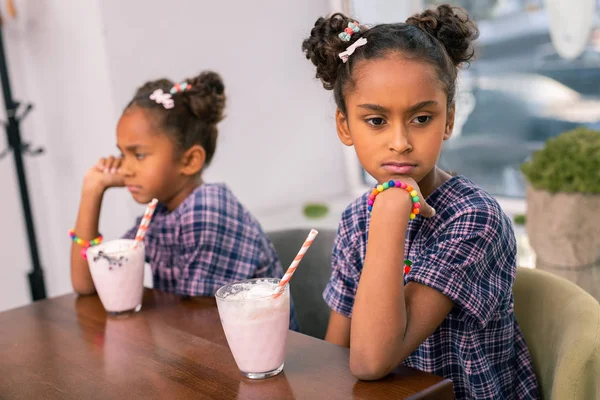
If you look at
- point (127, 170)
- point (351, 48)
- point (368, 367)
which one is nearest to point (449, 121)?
point (351, 48)

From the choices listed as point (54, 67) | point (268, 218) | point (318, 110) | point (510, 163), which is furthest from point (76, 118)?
point (510, 163)

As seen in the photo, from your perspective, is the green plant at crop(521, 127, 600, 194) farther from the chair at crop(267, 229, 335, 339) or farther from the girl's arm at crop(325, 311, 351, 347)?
the girl's arm at crop(325, 311, 351, 347)

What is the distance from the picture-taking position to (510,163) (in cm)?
323

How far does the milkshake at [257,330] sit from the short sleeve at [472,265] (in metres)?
0.22

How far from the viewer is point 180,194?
1760 millimetres

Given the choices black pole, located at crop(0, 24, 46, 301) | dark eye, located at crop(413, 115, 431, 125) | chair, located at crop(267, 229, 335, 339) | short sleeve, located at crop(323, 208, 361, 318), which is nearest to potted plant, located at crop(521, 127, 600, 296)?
chair, located at crop(267, 229, 335, 339)

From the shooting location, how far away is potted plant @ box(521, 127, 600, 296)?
251 cm

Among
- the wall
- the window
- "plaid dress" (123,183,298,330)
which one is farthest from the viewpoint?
the window

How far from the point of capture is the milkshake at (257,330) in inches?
36.6

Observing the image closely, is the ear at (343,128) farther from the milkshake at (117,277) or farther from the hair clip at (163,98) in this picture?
the hair clip at (163,98)

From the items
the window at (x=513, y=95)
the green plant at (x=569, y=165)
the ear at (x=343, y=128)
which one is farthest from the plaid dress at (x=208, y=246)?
the window at (x=513, y=95)

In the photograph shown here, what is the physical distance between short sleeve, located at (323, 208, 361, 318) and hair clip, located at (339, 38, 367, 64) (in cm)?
34

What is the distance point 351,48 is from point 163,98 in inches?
28.1

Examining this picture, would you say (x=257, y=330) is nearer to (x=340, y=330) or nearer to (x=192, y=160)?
(x=340, y=330)
